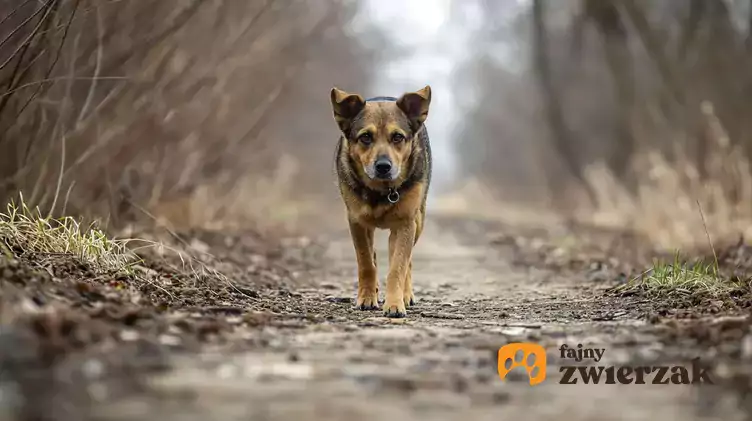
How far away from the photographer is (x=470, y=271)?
10.8 meters

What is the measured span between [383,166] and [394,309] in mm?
1046

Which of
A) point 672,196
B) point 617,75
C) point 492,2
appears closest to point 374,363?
point 672,196

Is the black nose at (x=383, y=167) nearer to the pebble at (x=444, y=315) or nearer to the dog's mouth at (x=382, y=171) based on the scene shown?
the dog's mouth at (x=382, y=171)

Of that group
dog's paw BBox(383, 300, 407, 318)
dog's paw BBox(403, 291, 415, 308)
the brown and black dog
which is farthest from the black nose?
dog's paw BBox(403, 291, 415, 308)

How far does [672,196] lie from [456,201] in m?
26.7

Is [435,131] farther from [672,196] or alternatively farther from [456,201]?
[672,196]

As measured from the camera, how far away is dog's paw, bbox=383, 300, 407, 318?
5.97 m

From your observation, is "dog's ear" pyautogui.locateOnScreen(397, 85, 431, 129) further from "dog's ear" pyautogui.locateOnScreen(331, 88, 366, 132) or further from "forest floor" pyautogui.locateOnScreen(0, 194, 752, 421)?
"forest floor" pyautogui.locateOnScreen(0, 194, 752, 421)

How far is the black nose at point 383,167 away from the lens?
625 cm

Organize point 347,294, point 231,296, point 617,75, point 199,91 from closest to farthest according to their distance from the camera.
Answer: point 231,296, point 347,294, point 199,91, point 617,75

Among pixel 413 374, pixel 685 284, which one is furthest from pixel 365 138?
pixel 413 374

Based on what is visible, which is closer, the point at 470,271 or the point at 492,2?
the point at 470,271

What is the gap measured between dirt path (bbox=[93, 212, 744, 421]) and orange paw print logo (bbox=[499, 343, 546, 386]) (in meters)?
0.04

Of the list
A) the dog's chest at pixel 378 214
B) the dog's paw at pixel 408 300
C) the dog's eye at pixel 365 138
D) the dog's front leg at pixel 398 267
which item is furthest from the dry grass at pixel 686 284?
the dog's eye at pixel 365 138
